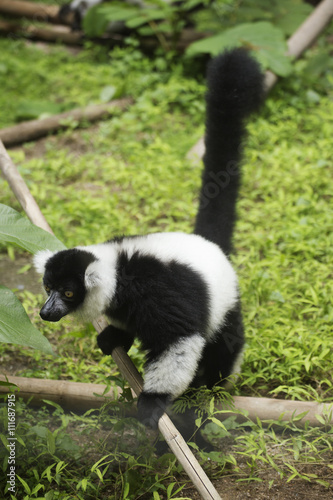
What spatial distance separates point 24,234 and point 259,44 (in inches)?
189

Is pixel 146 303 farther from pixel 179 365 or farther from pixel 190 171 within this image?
pixel 190 171

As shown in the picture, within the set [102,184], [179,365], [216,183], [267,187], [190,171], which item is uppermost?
[216,183]

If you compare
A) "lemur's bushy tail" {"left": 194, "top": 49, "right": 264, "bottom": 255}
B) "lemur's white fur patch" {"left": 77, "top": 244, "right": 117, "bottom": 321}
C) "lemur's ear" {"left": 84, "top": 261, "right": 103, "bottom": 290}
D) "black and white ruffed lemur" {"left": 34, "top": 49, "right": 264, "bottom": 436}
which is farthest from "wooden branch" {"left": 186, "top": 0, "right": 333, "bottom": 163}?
"lemur's ear" {"left": 84, "top": 261, "right": 103, "bottom": 290}

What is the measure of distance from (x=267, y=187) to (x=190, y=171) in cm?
92

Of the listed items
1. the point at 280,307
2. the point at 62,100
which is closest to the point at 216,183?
the point at 280,307

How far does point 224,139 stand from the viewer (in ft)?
11.3

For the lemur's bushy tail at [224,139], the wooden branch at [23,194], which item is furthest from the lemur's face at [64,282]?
the lemur's bushy tail at [224,139]

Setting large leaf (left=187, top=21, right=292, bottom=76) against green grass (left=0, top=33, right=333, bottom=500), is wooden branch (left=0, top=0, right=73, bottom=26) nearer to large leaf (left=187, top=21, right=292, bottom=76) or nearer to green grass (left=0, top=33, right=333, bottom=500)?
green grass (left=0, top=33, right=333, bottom=500)

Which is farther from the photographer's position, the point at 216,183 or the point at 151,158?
the point at 151,158

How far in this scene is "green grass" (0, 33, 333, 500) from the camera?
2.74m

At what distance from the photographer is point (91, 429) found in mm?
3045

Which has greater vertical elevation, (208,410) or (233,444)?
(208,410)

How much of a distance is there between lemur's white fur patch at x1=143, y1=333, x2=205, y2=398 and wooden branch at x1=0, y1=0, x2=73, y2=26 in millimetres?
8577

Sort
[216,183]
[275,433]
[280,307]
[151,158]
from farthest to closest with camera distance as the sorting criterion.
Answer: [151,158]
[280,307]
[216,183]
[275,433]
